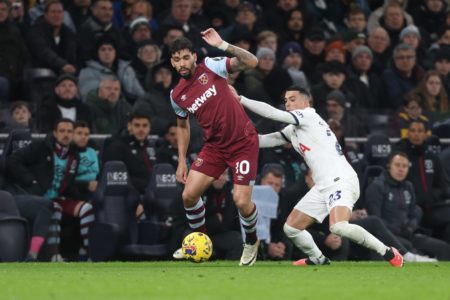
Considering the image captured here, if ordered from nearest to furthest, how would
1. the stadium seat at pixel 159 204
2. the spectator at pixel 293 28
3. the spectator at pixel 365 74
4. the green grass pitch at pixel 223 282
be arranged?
the green grass pitch at pixel 223 282 → the stadium seat at pixel 159 204 → the spectator at pixel 365 74 → the spectator at pixel 293 28

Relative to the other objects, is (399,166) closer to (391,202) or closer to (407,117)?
(391,202)

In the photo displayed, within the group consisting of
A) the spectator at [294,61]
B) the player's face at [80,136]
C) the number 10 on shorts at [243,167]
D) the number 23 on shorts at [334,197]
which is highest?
the spectator at [294,61]

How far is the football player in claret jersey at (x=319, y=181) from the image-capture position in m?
14.4

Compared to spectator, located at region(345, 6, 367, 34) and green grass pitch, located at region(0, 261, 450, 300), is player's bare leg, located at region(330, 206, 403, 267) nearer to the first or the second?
green grass pitch, located at region(0, 261, 450, 300)

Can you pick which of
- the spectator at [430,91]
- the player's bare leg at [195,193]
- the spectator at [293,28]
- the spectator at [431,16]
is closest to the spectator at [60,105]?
the player's bare leg at [195,193]

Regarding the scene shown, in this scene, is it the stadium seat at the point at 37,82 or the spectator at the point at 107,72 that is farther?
the spectator at the point at 107,72

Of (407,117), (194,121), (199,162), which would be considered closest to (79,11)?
(194,121)

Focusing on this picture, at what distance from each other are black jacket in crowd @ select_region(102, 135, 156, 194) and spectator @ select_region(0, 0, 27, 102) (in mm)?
1946

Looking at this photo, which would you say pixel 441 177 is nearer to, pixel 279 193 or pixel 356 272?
pixel 279 193

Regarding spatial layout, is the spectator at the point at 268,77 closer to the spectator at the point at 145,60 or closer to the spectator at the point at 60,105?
the spectator at the point at 145,60

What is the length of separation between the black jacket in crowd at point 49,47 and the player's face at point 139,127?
2.01 meters

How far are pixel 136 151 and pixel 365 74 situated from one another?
580 centimetres

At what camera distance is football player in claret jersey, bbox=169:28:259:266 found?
14430mm

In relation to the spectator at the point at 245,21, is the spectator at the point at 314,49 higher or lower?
lower
